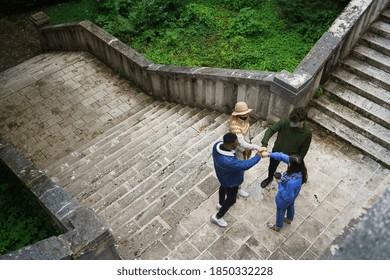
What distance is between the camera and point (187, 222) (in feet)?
20.1

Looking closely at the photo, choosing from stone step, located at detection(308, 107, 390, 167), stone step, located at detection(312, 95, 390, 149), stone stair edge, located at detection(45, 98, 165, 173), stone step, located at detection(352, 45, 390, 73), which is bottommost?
stone stair edge, located at detection(45, 98, 165, 173)

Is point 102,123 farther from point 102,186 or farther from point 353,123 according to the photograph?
point 353,123

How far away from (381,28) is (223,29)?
13.9ft

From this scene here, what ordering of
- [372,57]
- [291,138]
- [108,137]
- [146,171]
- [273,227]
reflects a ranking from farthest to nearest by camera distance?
1. [108,137]
2. [372,57]
3. [146,171]
4. [273,227]
5. [291,138]

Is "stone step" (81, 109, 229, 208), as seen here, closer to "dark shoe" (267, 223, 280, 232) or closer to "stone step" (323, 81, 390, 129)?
"dark shoe" (267, 223, 280, 232)

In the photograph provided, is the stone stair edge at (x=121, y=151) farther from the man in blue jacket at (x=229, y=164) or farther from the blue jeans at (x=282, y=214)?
the blue jeans at (x=282, y=214)

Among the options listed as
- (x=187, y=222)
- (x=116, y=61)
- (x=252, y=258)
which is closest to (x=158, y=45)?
(x=116, y=61)

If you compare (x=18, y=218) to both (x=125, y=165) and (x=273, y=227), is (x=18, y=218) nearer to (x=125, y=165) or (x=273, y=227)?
(x=125, y=165)

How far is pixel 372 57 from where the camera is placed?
312 inches

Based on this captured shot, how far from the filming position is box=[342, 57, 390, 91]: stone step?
25.0 feet

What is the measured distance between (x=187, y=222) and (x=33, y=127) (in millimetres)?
5893

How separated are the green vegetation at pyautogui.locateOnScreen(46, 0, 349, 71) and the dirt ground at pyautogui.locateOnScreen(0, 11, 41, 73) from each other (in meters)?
3.35

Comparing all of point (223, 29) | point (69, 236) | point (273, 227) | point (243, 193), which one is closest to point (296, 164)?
point (273, 227)

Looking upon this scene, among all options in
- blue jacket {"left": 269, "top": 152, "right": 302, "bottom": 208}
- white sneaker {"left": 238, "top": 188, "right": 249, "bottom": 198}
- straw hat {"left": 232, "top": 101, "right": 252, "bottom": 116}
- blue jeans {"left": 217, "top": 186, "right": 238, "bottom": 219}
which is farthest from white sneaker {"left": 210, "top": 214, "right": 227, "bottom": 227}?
straw hat {"left": 232, "top": 101, "right": 252, "bottom": 116}
